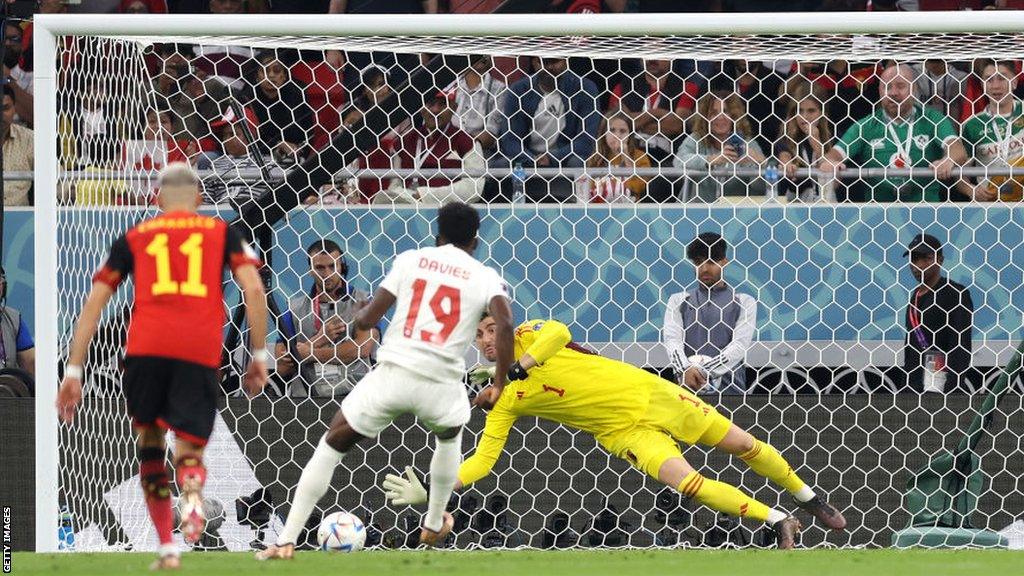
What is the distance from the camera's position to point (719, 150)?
10.9 meters

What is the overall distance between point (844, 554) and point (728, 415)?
215cm

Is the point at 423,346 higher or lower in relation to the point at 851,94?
lower

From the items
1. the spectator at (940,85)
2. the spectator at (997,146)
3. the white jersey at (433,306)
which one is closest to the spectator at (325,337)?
the white jersey at (433,306)

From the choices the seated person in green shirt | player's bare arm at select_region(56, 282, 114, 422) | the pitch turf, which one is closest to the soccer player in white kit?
the pitch turf

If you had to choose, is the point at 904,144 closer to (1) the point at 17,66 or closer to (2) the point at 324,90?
(2) the point at 324,90

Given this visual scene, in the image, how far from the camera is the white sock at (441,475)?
7.66 meters

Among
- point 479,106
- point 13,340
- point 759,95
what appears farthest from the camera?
point 759,95

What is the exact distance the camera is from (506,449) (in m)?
9.89

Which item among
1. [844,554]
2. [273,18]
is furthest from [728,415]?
[273,18]

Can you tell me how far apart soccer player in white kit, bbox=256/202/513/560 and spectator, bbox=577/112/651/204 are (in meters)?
3.01

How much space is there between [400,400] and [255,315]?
110 cm

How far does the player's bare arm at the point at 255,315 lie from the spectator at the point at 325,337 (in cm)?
327

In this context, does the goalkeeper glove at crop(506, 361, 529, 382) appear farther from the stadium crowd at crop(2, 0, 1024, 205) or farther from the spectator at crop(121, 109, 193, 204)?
the spectator at crop(121, 109, 193, 204)

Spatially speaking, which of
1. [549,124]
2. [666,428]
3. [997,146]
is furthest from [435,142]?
[997,146]
